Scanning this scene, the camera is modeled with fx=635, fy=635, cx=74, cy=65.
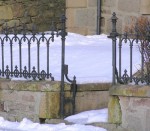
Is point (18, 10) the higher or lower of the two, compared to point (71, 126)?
higher

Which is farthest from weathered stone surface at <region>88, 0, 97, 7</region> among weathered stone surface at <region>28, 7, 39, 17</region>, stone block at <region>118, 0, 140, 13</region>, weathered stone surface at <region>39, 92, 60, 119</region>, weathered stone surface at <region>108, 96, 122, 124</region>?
weathered stone surface at <region>108, 96, 122, 124</region>

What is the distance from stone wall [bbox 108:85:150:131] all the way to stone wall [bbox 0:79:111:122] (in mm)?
605

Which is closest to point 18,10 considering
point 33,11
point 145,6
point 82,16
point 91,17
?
point 33,11

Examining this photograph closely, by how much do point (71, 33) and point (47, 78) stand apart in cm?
488

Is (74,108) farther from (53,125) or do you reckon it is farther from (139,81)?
(139,81)

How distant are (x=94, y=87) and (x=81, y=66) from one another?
89 centimetres

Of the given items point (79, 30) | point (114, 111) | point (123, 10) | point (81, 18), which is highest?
point (123, 10)

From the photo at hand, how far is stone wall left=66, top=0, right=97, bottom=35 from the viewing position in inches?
513

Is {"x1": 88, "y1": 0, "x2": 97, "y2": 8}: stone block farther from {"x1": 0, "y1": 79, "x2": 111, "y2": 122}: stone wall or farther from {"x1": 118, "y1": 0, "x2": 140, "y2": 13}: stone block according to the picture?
{"x1": 0, "y1": 79, "x2": 111, "y2": 122}: stone wall

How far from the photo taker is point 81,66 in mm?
9164

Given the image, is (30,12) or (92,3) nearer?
(92,3)

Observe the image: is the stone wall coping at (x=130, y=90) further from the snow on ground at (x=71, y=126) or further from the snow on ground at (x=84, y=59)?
the snow on ground at (x=84, y=59)

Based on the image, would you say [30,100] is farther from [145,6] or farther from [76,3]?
[76,3]

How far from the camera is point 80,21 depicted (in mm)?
13281
